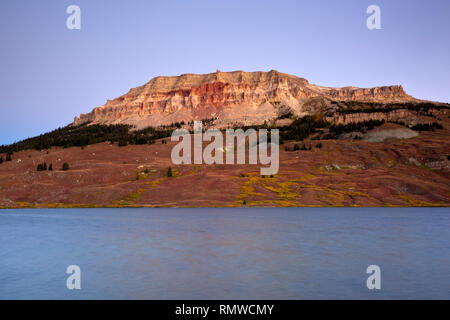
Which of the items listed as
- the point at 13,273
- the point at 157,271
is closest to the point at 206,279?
the point at 157,271

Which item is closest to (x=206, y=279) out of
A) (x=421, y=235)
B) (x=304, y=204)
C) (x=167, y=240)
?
(x=167, y=240)

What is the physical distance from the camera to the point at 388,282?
36000mm

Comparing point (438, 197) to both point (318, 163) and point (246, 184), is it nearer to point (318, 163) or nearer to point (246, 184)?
point (318, 163)

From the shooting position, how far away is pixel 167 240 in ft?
207

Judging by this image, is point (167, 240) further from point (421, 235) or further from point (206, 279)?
point (421, 235)

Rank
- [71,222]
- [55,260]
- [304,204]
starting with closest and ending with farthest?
[55,260], [71,222], [304,204]

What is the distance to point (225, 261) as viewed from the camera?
150ft

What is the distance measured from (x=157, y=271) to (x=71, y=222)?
61.6 m

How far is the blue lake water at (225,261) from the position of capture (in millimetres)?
33156

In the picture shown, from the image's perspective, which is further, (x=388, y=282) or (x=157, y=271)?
(x=157, y=271)

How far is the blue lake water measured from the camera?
33156 millimetres

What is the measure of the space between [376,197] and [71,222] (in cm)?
10468

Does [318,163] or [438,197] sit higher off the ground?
[318,163]
